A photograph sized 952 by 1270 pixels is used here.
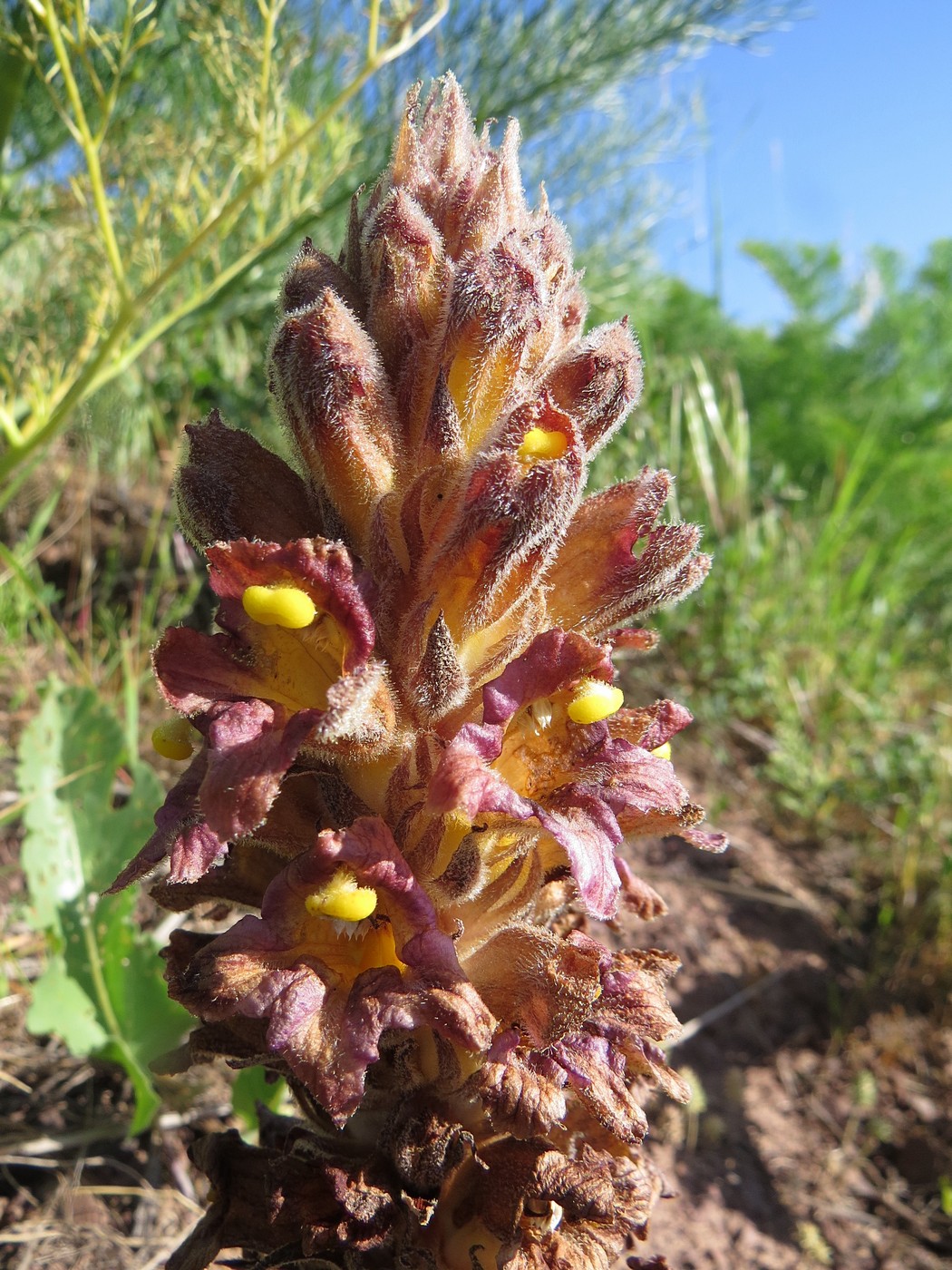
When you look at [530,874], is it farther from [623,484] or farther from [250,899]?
[623,484]

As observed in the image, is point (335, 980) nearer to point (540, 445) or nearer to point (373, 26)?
point (540, 445)

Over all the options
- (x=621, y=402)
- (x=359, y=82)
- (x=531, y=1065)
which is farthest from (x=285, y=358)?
(x=531, y=1065)

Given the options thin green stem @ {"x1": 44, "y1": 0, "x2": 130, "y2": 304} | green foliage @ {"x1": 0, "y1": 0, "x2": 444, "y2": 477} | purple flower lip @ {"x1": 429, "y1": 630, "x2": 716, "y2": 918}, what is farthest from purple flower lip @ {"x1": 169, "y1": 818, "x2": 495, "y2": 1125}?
thin green stem @ {"x1": 44, "y1": 0, "x2": 130, "y2": 304}

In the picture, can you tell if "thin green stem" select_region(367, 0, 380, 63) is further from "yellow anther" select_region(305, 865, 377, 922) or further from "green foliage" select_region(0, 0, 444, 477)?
"yellow anther" select_region(305, 865, 377, 922)

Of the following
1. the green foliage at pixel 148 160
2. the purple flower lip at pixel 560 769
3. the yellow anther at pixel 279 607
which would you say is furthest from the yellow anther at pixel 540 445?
the green foliage at pixel 148 160

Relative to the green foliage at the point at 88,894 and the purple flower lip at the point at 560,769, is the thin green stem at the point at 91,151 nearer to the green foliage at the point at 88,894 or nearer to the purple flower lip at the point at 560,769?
the green foliage at the point at 88,894

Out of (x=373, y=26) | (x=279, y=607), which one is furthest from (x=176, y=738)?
(x=373, y=26)

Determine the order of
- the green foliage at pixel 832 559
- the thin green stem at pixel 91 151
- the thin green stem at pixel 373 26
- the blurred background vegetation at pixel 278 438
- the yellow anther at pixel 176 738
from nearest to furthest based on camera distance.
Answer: the yellow anther at pixel 176 738 → the thin green stem at pixel 373 26 → the thin green stem at pixel 91 151 → the blurred background vegetation at pixel 278 438 → the green foliage at pixel 832 559
